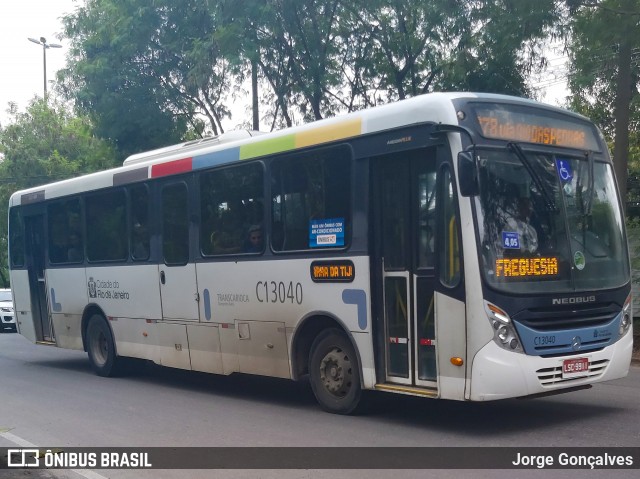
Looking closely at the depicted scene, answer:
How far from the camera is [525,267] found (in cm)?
820

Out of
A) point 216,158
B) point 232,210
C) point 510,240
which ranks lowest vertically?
point 510,240

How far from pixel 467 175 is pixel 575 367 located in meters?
2.15

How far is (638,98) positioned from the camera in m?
17.6

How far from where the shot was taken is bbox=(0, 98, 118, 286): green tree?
40438mm

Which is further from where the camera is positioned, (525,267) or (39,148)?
(39,148)

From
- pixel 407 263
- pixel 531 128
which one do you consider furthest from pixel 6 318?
pixel 531 128

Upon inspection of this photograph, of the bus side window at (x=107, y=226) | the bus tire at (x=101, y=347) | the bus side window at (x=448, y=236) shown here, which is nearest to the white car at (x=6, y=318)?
the bus tire at (x=101, y=347)

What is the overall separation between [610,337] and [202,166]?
5863 mm

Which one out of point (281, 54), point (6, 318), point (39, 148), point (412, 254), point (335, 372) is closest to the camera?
point (412, 254)

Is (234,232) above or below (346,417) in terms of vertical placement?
above

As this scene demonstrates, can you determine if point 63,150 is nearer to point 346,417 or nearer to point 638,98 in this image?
point 638,98

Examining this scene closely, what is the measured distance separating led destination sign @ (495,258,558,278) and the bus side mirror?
701 millimetres

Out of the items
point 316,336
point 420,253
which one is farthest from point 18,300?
point 420,253

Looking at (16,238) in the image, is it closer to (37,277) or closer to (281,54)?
(37,277)
